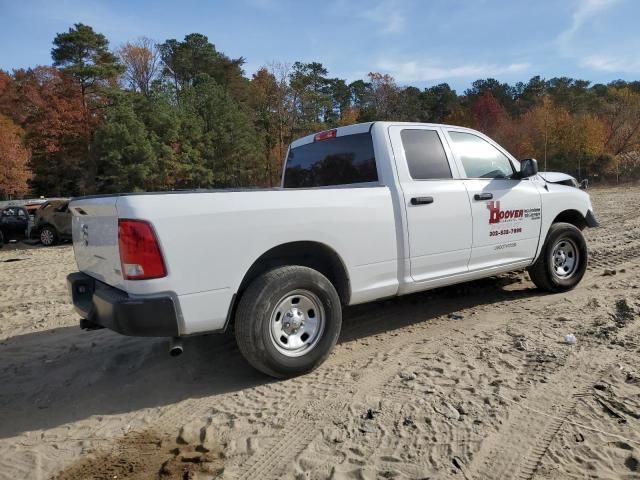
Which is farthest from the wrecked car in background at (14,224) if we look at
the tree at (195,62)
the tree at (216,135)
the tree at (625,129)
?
the tree at (625,129)

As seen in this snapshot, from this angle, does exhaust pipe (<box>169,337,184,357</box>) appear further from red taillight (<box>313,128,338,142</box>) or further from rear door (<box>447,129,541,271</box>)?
rear door (<box>447,129,541,271</box>)

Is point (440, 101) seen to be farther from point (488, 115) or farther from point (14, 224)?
point (14, 224)

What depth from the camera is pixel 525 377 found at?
3.50m

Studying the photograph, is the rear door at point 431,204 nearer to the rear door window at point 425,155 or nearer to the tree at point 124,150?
the rear door window at point 425,155

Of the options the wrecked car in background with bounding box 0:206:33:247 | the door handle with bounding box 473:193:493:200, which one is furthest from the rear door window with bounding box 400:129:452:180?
the wrecked car in background with bounding box 0:206:33:247

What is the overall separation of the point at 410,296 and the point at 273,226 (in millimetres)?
2944

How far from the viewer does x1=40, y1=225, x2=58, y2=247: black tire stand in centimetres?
1598

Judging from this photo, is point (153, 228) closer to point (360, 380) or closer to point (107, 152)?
point (360, 380)

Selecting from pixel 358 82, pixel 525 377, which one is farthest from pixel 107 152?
pixel 358 82

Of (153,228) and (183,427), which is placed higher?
(153,228)

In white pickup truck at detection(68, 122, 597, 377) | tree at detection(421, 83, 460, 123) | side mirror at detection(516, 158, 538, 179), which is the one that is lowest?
white pickup truck at detection(68, 122, 597, 377)

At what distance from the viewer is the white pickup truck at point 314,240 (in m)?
3.12

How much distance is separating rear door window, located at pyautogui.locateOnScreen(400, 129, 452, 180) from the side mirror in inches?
38.1

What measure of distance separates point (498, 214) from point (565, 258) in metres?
1.57
